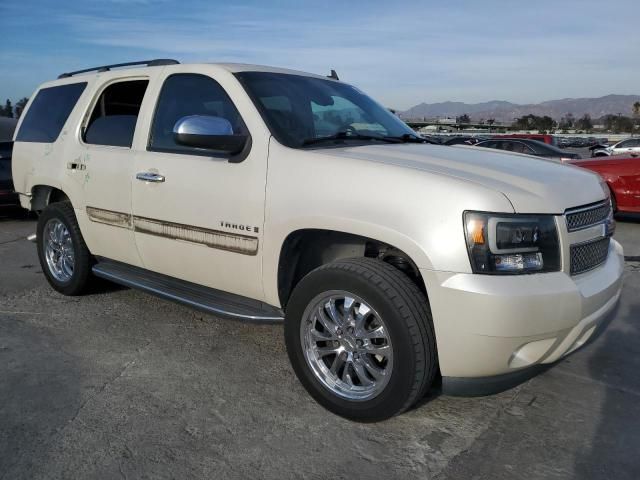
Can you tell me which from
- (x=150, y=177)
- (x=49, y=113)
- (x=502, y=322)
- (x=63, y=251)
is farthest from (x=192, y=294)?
(x=49, y=113)

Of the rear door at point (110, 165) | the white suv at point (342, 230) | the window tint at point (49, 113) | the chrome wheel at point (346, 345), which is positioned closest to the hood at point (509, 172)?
the white suv at point (342, 230)

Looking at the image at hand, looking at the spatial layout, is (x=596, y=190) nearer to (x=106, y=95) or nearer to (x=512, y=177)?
(x=512, y=177)

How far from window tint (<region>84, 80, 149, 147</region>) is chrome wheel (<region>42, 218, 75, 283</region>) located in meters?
0.91

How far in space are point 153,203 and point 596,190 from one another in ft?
8.90

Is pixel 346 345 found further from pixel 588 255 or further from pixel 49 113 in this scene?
pixel 49 113

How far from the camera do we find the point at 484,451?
2.76 m

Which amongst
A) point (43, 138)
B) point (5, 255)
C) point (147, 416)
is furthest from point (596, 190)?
point (5, 255)

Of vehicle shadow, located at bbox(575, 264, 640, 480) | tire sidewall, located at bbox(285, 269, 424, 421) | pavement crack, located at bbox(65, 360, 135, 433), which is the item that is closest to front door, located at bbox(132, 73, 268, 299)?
tire sidewall, located at bbox(285, 269, 424, 421)

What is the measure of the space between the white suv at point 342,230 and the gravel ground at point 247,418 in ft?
0.91

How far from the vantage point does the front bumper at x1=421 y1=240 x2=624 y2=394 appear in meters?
2.54

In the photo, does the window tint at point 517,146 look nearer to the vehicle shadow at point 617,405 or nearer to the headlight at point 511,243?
the vehicle shadow at point 617,405

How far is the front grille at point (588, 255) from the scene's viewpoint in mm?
2840

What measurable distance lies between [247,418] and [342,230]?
111 cm

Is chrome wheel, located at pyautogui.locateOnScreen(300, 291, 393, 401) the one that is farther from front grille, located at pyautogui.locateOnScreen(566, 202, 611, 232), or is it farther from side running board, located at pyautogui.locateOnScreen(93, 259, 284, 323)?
front grille, located at pyautogui.locateOnScreen(566, 202, 611, 232)
